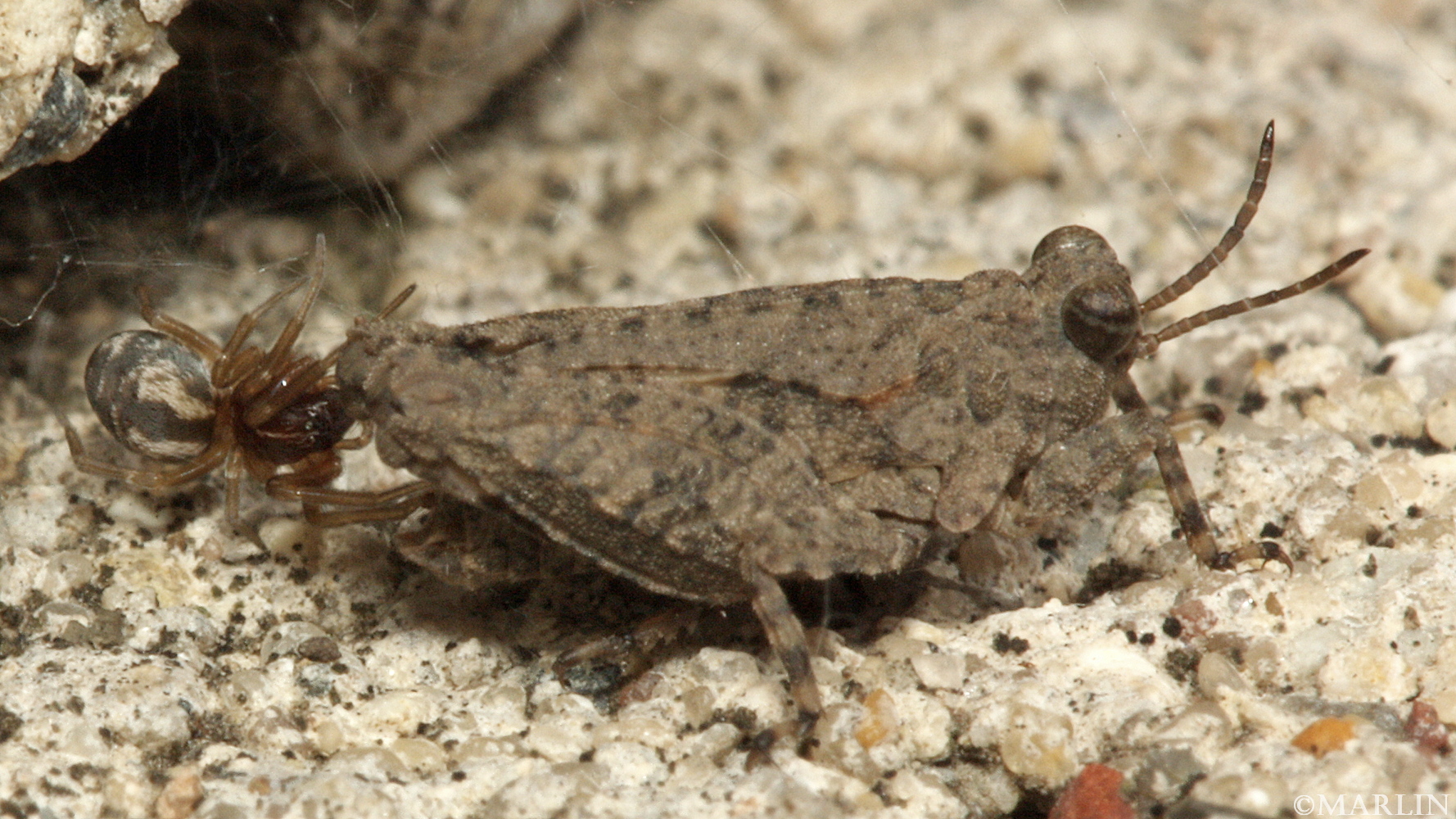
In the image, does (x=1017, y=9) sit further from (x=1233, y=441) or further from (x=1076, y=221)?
(x=1233, y=441)

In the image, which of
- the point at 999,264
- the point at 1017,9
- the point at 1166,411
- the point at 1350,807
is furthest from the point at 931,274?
the point at 1350,807

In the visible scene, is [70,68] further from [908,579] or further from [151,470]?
[908,579]

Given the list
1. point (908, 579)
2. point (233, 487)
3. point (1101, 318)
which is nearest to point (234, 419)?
point (233, 487)

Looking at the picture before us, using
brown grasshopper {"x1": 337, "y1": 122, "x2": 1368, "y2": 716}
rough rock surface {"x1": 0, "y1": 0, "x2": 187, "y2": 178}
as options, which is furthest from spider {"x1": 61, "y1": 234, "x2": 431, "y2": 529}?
rough rock surface {"x1": 0, "y1": 0, "x2": 187, "y2": 178}

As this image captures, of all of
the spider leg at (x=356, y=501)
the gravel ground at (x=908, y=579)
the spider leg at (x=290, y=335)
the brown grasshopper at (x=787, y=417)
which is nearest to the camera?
the gravel ground at (x=908, y=579)

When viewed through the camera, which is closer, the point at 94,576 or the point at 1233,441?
the point at 94,576

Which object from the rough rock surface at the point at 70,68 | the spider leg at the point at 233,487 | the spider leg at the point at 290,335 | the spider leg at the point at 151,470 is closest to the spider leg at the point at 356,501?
the spider leg at the point at 233,487

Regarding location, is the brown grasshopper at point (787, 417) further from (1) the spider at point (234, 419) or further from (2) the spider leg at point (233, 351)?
→ (2) the spider leg at point (233, 351)
